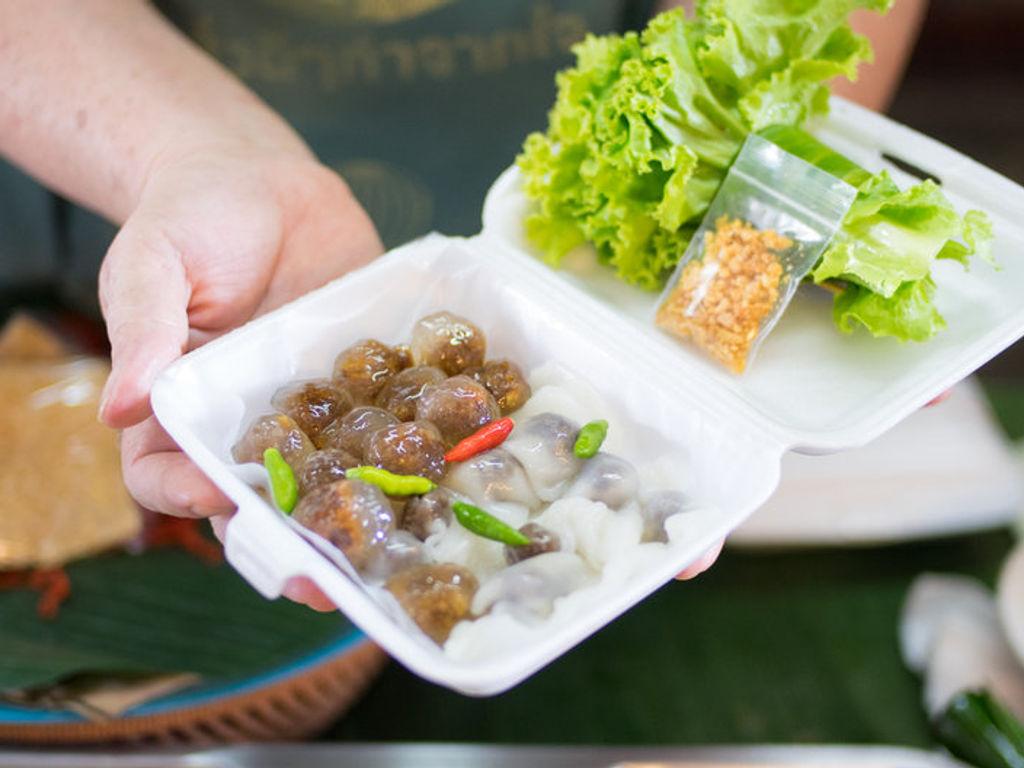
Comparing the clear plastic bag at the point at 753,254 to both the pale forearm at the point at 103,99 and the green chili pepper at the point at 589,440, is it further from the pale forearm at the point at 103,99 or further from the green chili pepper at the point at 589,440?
the pale forearm at the point at 103,99

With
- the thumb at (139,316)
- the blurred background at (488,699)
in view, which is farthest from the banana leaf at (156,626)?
the thumb at (139,316)

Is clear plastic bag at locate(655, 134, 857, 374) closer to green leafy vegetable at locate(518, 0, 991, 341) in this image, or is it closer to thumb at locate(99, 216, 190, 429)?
green leafy vegetable at locate(518, 0, 991, 341)

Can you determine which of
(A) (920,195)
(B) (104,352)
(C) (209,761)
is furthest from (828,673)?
(B) (104,352)

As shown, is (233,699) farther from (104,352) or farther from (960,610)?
(960,610)

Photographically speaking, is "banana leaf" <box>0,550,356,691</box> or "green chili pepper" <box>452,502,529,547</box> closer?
"green chili pepper" <box>452,502,529,547</box>

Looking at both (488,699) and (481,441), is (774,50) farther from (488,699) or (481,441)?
(488,699)

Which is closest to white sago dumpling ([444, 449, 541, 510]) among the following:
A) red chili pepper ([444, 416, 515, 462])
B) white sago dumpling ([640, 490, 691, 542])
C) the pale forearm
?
red chili pepper ([444, 416, 515, 462])

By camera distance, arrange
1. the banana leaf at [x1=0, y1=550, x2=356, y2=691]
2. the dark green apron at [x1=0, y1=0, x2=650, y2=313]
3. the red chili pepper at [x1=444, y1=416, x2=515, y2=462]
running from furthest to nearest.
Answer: the dark green apron at [x1=0, y1=0, x2=650, y2=313] < the banana leaf at [x1=0, y1=550, x2=356, y2=691] < the red chili pepper at [x1=444, y1=416, x2=515, y2=462]
